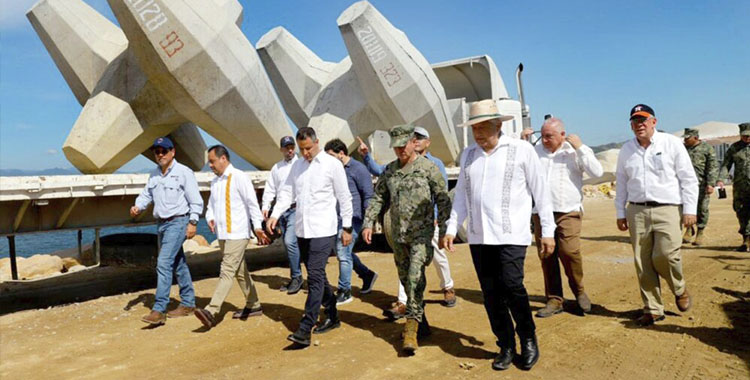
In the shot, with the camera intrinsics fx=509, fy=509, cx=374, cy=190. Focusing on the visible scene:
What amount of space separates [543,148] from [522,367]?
2195mm

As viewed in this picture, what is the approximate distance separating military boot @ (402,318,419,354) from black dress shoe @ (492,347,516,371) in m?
0.60

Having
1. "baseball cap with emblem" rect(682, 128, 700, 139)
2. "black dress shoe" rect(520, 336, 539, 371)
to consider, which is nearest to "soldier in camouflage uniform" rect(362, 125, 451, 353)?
"black dress shoe" rect(520, 336, 539, 371)

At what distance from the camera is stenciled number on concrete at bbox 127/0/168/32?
324 inches

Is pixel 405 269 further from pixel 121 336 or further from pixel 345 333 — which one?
pixel 121 336

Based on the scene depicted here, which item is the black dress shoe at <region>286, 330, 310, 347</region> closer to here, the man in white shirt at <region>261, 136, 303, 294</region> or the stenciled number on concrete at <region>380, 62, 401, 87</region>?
the man in white shirt at <region>261, 136, 303, 294</region>

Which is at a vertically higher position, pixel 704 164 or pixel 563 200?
pixel 704 164

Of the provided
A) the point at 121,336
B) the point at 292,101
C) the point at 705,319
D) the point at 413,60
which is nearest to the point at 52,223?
the point at 121,336

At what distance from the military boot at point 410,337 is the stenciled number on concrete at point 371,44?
31.3 ft

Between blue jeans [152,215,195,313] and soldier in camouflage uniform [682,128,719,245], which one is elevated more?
soldier in camouflage uniform [682,128,719,245]

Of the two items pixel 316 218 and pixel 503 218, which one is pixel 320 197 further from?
pixel 503 218

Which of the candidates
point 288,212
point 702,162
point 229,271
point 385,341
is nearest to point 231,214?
point 229,271

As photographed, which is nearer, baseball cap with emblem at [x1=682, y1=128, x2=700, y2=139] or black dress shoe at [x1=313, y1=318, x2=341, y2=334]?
black dress shoe at [x1=313, y1=318, x2=341, y2=334]

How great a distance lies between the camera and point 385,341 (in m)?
4.25

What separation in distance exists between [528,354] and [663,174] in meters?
1.97
